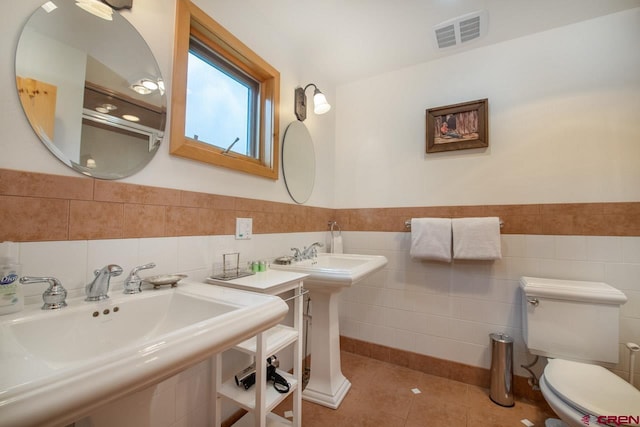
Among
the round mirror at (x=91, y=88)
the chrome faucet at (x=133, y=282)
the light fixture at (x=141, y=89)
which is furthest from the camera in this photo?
→ the light fixture at (x=141, y=89)

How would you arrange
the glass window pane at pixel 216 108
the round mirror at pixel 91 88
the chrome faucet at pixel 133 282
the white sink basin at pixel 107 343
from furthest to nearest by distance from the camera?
the glass window pane at pixel 216 108, the chrome faucet at pixel 133 282, the round mirror at pixel 91 88, the white sink basin at pixel 107 343

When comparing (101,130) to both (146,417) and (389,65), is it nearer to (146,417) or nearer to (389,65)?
(146,417)

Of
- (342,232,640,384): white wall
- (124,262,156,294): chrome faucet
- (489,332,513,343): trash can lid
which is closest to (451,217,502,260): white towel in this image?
(342,232,640,384): white wall

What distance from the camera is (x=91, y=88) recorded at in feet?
2.81

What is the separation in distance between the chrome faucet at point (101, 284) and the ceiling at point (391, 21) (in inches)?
56.5

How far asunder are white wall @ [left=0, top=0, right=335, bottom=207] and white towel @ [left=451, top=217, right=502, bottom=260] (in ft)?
3.34

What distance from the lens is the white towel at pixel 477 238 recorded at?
1.62 metres

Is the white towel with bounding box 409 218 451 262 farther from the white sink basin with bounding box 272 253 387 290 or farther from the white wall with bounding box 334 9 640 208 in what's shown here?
the white sink basin with bounding box 272 253 387 290

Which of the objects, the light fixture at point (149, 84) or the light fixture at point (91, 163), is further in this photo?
the light fixture at point (149, 84)

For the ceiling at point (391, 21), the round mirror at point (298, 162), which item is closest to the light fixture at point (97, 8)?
the ceiling at point (391, 21)

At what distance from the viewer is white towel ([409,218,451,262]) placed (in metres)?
1.75

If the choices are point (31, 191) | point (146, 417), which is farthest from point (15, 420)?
point (31, 191)

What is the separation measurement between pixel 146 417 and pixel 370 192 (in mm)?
1859

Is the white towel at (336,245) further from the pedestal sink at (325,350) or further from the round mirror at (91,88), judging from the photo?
the round mirror at (91,88)
